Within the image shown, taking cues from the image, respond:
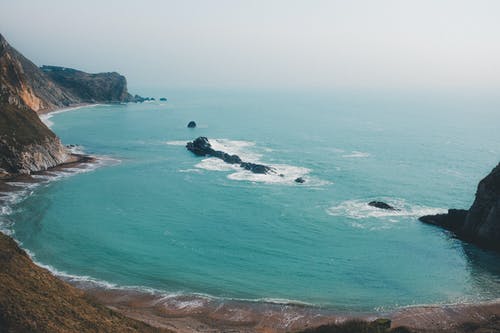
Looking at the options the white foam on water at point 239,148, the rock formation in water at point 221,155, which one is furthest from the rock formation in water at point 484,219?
the white foam on water at point 239,148

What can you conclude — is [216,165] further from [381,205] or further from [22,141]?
[381,205]

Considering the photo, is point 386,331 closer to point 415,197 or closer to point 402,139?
point 415,197

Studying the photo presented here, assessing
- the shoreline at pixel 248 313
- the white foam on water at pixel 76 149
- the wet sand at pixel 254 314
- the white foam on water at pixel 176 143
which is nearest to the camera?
the wet sand at pixel 254 314

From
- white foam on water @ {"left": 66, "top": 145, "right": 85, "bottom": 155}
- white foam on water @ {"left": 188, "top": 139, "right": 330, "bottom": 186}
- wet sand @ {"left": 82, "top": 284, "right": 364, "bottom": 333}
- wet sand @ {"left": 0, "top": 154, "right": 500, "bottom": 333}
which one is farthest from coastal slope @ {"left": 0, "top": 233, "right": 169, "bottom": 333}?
white foam on water @ {"left": 66, "top": 145, "right": 85, "bottom": 155}

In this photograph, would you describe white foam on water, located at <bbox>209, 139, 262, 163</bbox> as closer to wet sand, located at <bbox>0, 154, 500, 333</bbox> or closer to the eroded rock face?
the eroded rock face

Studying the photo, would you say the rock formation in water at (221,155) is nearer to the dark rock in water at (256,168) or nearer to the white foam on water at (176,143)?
the dark rock in water at (256,168)
